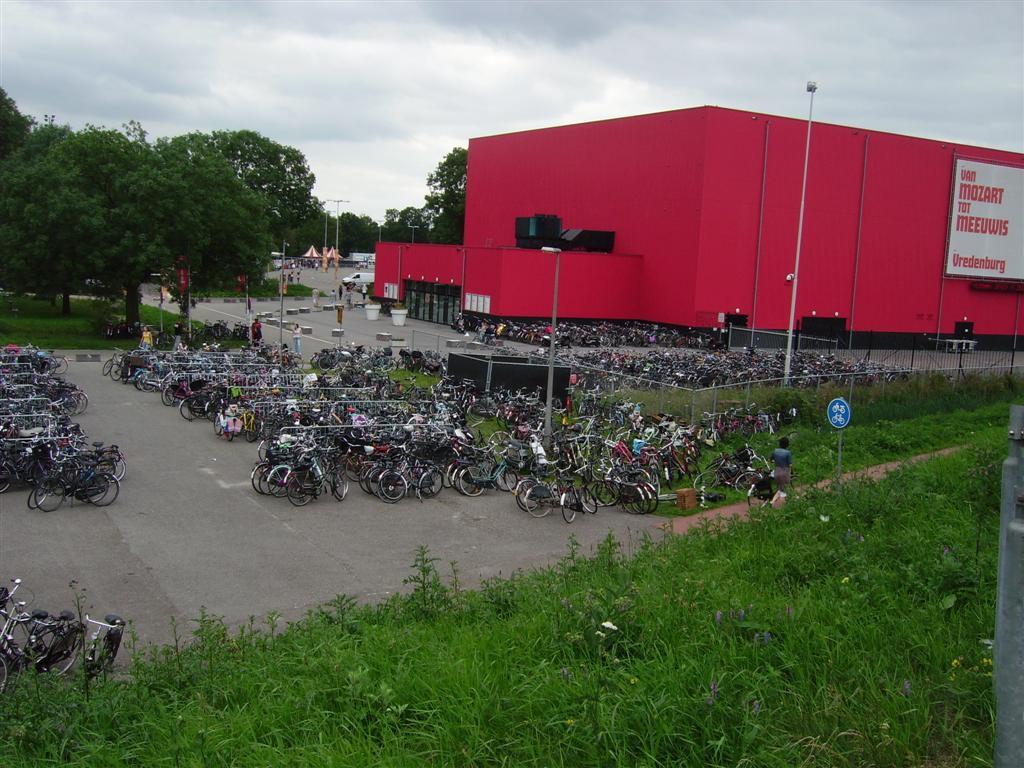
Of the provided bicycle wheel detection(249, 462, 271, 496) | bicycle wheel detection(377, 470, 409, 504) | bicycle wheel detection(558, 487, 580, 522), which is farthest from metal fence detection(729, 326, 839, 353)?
bicycle wheel detection(249, 462, 271, 496)

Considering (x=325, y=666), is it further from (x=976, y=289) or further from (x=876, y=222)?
(x=976, y=289)

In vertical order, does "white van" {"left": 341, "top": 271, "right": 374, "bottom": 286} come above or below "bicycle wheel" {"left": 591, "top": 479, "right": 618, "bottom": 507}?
above

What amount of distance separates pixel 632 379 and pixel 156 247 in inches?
791

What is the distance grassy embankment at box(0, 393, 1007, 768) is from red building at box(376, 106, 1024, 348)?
37490 millimetres

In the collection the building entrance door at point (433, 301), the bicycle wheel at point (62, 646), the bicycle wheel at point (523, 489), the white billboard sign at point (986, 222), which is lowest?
the bicycle wheel at point (62, 646)

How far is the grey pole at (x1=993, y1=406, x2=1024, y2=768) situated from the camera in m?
2.78

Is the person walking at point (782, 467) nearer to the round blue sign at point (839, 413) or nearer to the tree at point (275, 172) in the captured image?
the round blue sign at point (839, 413)

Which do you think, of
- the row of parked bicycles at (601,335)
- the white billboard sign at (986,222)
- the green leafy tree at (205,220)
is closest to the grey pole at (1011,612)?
the green leafy tree at (205,220)

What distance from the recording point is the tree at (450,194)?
287 ft

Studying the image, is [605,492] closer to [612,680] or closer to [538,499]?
[538,499]

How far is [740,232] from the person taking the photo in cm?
4406

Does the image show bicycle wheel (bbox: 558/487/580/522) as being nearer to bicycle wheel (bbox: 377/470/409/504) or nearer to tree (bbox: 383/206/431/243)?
bicycle wheel (bbox: 377/470/409/504)

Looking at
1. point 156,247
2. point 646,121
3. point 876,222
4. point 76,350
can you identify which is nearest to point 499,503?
point 156,247

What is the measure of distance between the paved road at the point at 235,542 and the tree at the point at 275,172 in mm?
69383
